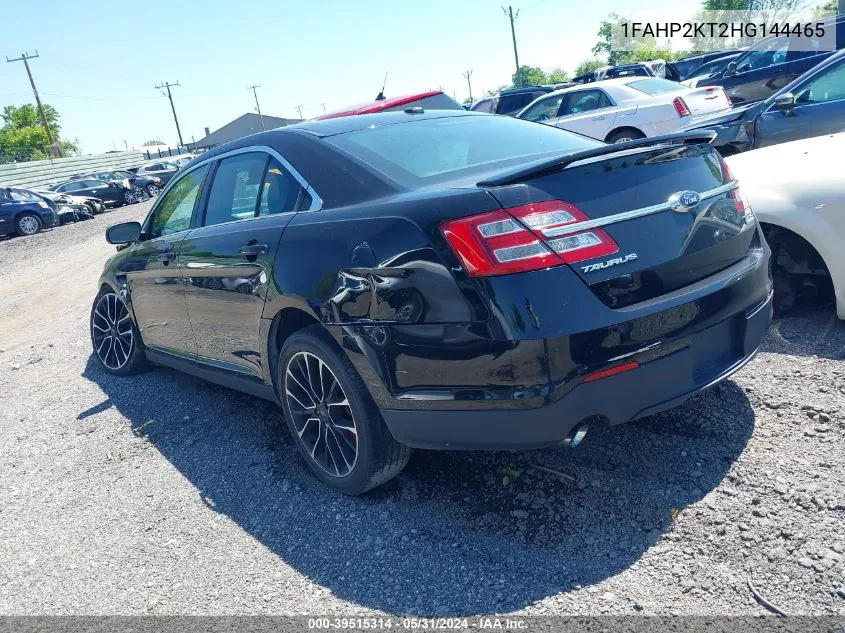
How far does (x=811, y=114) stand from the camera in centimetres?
720

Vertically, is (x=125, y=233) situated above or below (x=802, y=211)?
above

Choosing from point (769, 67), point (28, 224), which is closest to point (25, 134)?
point (28, 224)

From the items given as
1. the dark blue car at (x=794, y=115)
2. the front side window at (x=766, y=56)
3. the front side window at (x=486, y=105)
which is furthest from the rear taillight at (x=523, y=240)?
the front side window at (x=486, y=105)

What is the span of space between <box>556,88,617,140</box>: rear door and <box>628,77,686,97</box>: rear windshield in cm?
55

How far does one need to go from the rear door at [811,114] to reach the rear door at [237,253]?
5.89 meters

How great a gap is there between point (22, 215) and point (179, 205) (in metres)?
18.6

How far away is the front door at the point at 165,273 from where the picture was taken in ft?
14.0

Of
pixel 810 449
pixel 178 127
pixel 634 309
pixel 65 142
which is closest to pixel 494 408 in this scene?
pixel 634 309

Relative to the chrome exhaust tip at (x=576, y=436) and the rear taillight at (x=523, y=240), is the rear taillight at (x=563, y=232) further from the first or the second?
the chrome exhaust tip at (x=576, y=436)

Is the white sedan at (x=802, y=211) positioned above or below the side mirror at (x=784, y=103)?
below

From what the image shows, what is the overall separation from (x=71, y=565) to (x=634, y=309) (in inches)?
103

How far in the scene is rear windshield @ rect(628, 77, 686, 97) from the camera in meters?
11.6

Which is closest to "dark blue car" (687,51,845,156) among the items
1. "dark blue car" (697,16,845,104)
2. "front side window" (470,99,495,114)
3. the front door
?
the front door

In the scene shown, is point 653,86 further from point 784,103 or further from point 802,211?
point 802,211
